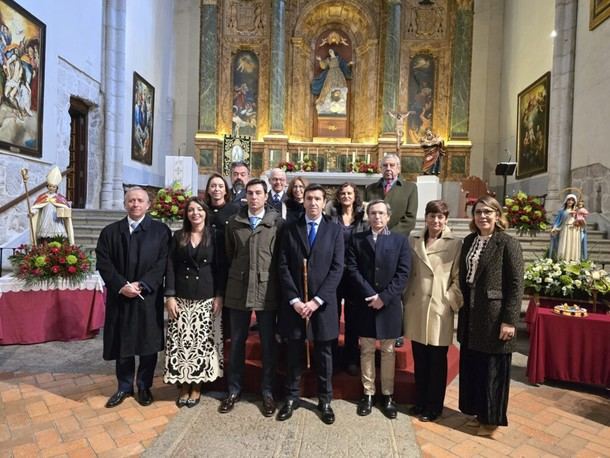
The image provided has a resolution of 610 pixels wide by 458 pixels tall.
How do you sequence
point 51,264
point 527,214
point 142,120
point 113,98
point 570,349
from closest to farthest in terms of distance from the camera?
point 570,349 < point 51,264 < point 527,214 < point 113,98 < point 142,120

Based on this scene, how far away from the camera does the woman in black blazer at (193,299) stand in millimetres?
3150

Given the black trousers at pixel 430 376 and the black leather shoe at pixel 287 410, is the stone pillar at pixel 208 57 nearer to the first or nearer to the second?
the black leather shoe at pixel 287 410

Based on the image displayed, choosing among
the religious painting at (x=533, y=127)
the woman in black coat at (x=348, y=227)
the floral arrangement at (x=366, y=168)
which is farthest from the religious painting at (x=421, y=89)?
Answer: the woman in black coat at (x=348, y=227)

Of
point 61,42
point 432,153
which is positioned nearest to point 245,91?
point 61,42

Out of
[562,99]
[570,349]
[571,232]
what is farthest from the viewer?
[562,99]

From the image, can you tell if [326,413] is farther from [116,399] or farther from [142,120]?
[142,120]

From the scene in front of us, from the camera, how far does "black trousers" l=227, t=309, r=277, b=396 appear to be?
3139 millimetres

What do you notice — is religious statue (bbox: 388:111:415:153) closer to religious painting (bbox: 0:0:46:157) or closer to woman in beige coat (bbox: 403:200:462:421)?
religious painting (bbox: 0:0:46:157)

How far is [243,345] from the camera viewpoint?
321 centimetres

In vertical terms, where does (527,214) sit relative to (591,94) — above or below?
below

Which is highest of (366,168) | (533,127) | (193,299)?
(533,127)

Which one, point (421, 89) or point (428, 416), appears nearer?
point (428, 416)

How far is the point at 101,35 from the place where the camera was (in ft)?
32.2

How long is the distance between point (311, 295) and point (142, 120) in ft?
34.3
